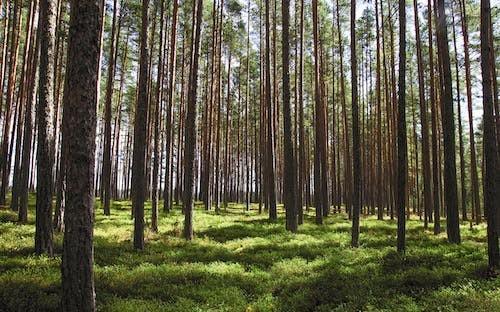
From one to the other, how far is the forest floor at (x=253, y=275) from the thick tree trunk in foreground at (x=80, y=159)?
1.42m

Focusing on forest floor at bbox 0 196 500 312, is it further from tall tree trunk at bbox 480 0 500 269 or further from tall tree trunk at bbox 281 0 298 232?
tall tree trunk at bbox 281 0 298 232

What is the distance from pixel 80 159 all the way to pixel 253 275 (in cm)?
603

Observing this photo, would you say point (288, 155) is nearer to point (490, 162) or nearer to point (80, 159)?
point (490, 162)

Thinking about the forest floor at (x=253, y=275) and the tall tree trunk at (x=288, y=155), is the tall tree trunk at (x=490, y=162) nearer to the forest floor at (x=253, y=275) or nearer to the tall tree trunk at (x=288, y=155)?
the forest floor at (x=253, y=275)

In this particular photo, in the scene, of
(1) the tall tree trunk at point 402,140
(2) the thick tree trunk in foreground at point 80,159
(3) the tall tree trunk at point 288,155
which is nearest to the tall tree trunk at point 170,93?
(3) the tall tree trunk at point 288,155

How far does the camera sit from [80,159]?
5742 millimetres

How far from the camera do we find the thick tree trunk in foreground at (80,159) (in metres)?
5.67

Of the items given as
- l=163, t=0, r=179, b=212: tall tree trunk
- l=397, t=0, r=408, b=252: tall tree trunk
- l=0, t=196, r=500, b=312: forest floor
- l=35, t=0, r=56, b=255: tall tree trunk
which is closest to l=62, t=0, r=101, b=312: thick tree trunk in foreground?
l=0, t=196, r=500, b=312: forest floor

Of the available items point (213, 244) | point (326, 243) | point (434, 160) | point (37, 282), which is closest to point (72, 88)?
point (37, 282)

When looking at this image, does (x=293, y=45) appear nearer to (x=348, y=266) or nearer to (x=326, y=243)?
(x=326, y=243)

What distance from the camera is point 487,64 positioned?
994cm

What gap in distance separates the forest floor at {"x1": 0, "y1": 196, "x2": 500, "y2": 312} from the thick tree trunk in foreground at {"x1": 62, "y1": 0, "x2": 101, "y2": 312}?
1.42 metres

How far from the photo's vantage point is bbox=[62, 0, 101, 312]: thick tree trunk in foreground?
5.67 metres

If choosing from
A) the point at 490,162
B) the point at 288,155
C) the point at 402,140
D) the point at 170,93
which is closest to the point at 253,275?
the point at 402,140
